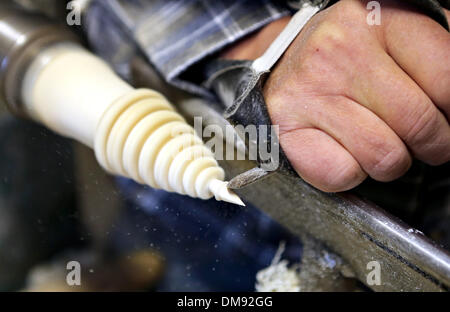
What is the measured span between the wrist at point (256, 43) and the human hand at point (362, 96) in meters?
0.10

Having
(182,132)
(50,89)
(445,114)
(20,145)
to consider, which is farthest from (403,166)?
(20,145)

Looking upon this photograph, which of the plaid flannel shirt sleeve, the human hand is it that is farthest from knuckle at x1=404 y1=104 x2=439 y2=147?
the plaid flannel shirt sleeve

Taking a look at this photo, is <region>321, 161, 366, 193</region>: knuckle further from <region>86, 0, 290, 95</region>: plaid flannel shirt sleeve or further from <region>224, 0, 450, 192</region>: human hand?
<region>86, 0, 290, 95</region>: plaid flannel shirt sleeve

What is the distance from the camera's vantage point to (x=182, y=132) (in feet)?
1.38

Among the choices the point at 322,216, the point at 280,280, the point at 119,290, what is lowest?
the point at 119,290

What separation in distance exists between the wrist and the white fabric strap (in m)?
0.06

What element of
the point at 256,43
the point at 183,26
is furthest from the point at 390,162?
the point at 183,26

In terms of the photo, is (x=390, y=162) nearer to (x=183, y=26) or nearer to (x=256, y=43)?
(x=256, y=43)

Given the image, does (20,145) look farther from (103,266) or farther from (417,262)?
(417,262)

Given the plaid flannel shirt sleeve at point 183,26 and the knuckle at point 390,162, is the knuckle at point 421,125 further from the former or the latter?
the plaid flannel shirt sleeve at point 183,26

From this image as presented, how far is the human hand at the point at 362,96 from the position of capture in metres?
0.32

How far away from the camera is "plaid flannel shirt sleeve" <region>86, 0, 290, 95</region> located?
0.49 meters
